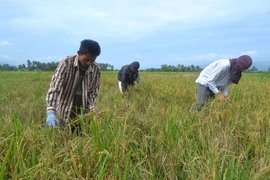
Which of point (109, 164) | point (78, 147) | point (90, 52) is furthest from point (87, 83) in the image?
point (109, 164)

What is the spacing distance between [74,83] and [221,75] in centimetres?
223

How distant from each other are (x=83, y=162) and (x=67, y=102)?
1.09 meters

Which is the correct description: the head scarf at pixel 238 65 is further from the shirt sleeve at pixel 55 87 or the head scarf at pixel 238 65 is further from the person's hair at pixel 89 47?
the shirt sleeve at pixel 55 87

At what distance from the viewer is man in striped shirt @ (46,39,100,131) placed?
1969 millimetres

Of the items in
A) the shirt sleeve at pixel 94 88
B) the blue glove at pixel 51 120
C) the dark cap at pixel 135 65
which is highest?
the dark cap at pixel 135 65

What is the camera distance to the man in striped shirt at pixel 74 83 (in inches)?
77.5

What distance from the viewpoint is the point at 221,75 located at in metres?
3.40

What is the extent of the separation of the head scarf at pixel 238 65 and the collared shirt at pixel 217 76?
7cm

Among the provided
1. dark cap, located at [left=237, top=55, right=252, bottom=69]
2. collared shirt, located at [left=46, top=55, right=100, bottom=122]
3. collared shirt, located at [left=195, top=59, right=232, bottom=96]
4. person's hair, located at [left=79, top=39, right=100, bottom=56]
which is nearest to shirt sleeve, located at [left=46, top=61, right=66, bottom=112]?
collared shirt, located at [left=46, top=55, right=100, bottom=122]

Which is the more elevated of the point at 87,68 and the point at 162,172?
the point at 87,68

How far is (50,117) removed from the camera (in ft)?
6.27

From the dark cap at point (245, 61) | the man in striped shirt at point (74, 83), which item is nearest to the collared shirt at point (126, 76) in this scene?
the dark cap at point (245, 61)

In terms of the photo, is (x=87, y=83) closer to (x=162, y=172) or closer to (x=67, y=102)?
(x=67, y=102)

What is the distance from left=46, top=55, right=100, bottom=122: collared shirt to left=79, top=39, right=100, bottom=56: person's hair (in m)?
0.26
